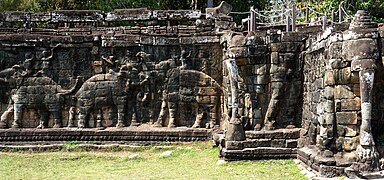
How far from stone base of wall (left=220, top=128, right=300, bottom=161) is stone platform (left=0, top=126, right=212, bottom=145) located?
2.43 meters

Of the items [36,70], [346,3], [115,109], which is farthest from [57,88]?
[346,3]

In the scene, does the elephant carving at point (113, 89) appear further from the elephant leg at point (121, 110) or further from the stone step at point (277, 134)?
the stone step at point (277, 134)

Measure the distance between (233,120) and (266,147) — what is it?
105cm

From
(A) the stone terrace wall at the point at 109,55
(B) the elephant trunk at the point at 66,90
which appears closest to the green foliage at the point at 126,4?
(A) the stone terrace wall at the point at 109,55

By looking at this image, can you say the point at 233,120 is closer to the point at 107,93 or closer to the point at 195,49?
the point at 195,49

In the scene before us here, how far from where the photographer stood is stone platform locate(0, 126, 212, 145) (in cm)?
1359

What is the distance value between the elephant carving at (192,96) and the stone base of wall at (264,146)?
258cm

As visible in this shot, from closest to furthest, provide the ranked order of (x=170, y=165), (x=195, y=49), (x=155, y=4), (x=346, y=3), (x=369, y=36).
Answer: (x=369, y=36)
(x=170, y=165)
(x=195, y=49)
(x=346, y=3)
(x=155, y=4)

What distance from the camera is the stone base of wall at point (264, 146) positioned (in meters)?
11.0

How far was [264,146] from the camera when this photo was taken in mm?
11180

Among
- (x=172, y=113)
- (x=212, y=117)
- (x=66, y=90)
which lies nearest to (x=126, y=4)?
(x=66, y=90)

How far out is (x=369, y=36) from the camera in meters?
8.66

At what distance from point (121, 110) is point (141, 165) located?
10.5ft

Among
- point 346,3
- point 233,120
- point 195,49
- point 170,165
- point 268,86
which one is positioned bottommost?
point 170,165
